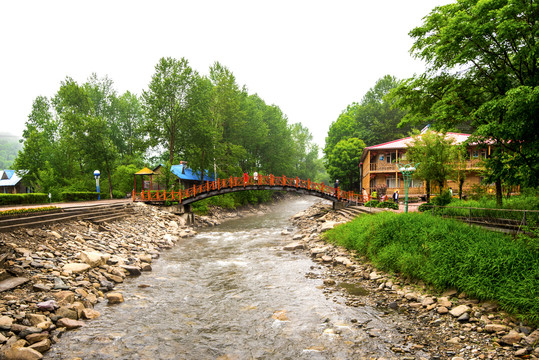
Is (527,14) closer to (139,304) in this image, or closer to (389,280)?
(389,280)

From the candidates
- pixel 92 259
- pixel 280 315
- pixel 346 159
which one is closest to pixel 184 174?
pixel 346 159

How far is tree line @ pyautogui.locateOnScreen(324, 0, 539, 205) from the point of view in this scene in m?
7.50

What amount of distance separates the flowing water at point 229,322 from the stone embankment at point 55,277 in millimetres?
377

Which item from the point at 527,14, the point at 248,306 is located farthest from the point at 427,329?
the point at 527,14

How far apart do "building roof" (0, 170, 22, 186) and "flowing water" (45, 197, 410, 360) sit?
44604mm

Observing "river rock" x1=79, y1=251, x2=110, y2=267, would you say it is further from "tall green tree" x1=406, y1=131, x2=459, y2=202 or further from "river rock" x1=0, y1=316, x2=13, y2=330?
"tall green tree" x1=406, y1=131, x2=459, y2=202

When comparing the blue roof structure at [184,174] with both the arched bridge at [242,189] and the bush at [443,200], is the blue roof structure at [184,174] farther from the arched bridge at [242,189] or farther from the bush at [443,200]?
the bush at [443,200]

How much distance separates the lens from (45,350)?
191 inches

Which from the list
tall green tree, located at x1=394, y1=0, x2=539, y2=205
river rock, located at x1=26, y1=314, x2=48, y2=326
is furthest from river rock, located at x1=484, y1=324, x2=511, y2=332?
river rock, located at x1=26, y1=314, x2=48, y2=326

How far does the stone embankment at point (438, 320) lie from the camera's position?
4859 millimetres

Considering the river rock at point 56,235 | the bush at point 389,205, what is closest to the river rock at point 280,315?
the river rock at point 56,235

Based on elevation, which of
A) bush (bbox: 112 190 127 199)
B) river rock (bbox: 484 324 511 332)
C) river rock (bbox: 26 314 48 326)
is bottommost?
river rock (bbox: 484 324 511 332)

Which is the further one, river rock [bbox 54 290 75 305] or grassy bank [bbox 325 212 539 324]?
river rock [bbox 54 290 75 305]

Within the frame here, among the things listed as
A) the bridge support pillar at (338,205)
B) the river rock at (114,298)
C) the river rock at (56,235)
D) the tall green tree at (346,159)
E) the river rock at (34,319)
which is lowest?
the river rock at (114,298)
